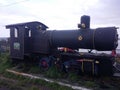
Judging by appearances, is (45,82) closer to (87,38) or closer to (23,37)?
(87,38)

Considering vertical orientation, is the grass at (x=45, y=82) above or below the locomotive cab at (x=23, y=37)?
below

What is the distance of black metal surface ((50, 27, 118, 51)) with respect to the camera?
36.6ft

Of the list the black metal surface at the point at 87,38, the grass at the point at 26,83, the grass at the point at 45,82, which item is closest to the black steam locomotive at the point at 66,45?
the black metal surface at the point at 87,38

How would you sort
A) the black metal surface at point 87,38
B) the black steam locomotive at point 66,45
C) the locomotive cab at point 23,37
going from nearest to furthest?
1. the black metal surface at point 87,38
2. the black steam locomotive at point 66,45
3. the locomotive cab at point 23,37

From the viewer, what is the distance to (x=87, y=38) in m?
11.9

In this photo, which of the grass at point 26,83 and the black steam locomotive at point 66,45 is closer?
the grass at point 26,83

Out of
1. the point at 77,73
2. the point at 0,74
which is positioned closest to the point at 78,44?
the point at 77,73

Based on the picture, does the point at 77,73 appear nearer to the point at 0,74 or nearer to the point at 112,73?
the point at 112,73

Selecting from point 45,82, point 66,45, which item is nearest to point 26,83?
point 45,82

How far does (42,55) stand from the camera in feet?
47.8

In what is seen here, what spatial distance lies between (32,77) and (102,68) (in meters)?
3.55

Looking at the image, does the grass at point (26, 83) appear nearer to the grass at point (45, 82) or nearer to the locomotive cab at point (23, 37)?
the grass at point (45, 82)

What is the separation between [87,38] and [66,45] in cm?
160

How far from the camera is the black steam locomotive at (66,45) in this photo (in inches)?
447
